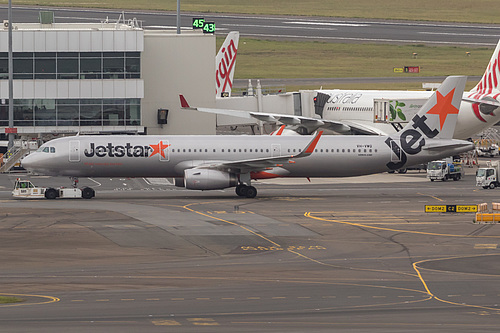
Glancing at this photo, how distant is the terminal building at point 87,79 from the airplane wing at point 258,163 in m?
25.3

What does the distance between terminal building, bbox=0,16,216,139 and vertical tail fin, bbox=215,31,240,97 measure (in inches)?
384

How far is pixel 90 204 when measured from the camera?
60.6m

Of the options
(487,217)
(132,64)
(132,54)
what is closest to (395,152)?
(487,217)

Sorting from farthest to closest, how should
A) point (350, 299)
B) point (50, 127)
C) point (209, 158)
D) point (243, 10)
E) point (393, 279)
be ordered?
point (243, 10) < point (50, 127) < point (209, 158) < point (393, 279) < point (350, 299)

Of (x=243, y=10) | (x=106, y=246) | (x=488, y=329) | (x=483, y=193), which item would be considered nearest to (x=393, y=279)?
(x=488, y=329)

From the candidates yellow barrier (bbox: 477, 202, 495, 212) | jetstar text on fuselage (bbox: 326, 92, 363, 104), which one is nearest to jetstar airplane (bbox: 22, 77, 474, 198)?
yellow barrier (bbox: 477, 202, 495, 212)

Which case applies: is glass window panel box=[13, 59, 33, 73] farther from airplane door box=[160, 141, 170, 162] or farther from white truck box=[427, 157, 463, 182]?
white truck box=[427, 157, 463, 182]

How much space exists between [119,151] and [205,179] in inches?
256

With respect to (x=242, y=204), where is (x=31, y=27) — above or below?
above

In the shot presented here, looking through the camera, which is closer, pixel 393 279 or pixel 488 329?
pixel 488 329

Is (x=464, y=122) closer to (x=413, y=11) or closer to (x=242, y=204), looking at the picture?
(x=242, y=204)

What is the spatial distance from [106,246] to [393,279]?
14675mm

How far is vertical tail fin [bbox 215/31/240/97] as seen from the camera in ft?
331

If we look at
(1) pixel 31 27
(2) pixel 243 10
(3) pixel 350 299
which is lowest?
(3) pixel 350 299
